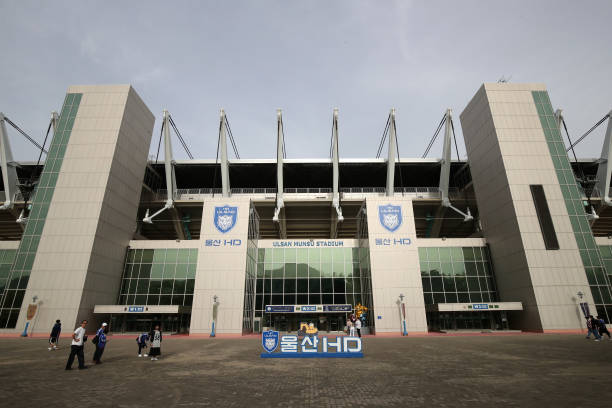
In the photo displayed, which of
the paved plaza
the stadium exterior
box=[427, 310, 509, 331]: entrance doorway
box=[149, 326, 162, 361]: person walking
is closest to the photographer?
the paved plaza

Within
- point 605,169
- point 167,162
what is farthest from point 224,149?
point 605,169

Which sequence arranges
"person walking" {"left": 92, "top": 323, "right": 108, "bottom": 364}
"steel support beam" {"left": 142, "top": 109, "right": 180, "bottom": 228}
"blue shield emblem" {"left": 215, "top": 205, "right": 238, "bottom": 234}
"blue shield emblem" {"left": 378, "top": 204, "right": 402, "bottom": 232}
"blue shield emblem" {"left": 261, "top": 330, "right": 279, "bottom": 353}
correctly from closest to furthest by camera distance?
"person walking" {"left": 92, "top": 323, "right": 108, "bottom": 364} → "blue shield emblem" {"left": 261, "top": 330, "right": 279, "bottom": 353} → "blue shield emblem" {"left": 215, "top": 205, "right": 238, "bottom": 234} → "blue shield emblem" {"left": 378, "top": 204, "right": 402, "bottom": 232} → "steel support beam" {"left": 142, "top": 109, "right": 180, "bottom": 228}

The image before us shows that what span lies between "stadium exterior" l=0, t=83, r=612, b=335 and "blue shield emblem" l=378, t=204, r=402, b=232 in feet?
0.42

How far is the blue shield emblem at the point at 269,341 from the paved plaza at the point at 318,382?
115 centimetres

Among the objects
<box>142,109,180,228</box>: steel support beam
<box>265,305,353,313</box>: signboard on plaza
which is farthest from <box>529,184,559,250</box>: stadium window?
<box>142,109,180,228</box>: steel support beam

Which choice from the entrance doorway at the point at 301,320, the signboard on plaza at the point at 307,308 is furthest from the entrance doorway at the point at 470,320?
the entrance doorway at the point at 301,320

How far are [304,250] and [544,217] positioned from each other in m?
28.7

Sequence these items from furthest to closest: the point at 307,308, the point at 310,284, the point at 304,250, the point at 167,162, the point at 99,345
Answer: the point at 167,162 < the point at 304,250 < the point at 310,284 < the point at 307,308 < the point at 99,345

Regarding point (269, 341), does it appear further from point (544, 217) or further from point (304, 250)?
point (544, 217)

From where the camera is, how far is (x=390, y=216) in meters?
39.1

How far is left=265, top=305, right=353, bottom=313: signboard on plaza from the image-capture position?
1465 inches

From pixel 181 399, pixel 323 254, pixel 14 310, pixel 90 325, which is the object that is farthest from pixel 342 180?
pixel 181 399

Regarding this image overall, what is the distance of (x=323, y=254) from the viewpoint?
43.0 metres

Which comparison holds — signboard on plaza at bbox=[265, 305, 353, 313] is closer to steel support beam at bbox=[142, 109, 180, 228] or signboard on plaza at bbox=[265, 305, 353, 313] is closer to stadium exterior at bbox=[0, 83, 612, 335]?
stadium exterior at bbox=[0, 83, 612, 335]
